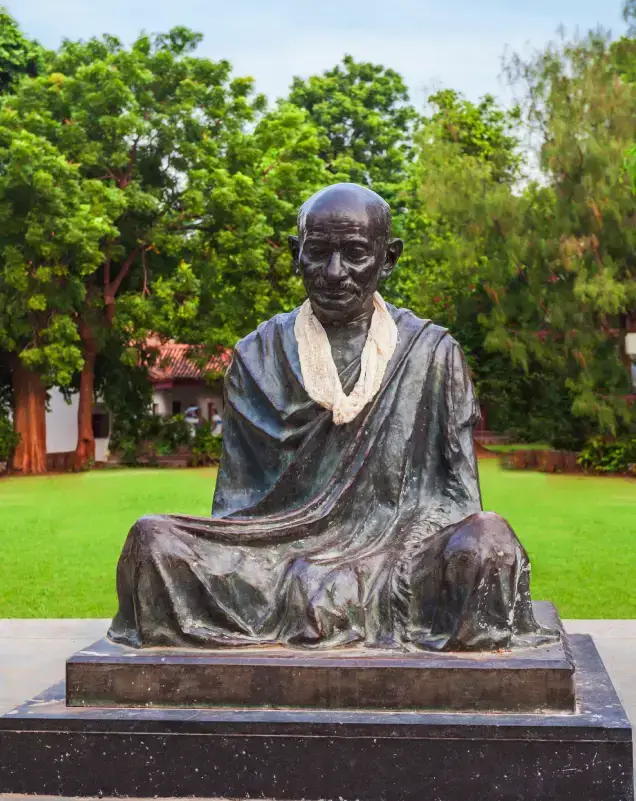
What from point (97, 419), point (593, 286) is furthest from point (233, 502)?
point (97, 419)

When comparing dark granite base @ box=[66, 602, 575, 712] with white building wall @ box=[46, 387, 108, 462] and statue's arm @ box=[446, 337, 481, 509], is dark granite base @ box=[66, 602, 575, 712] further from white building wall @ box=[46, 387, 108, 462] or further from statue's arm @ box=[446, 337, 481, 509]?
white building wall @ box=[46, 387, 108, 462]

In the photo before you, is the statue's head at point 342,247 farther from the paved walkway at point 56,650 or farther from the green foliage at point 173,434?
the green foliage at point 173,434

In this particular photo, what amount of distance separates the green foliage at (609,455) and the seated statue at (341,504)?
18.3m

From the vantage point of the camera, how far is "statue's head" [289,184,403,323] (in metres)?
4.57

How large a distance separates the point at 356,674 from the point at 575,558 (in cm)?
800

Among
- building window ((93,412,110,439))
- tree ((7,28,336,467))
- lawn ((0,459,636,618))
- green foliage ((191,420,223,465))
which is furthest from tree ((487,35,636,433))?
building window ((93,412,110,439))

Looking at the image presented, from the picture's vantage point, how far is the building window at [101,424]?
111 feet

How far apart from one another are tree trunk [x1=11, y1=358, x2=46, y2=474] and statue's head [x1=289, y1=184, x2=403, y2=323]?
70.5 feet

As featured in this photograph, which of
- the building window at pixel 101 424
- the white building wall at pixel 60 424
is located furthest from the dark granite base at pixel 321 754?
the building window at pixel 101 424

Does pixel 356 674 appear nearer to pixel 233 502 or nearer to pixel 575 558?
pixel 233 502

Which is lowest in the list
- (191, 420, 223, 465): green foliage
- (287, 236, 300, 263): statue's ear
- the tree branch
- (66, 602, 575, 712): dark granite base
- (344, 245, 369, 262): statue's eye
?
(66, 602, 575, 712): dark granite base

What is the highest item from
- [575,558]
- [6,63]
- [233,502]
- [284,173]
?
[6,63]

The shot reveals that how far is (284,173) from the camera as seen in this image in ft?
89.5


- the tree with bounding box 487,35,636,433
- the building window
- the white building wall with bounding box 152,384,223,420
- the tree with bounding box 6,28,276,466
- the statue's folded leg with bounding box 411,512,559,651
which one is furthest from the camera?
the white building wall with bounding box 152,384,223,420
